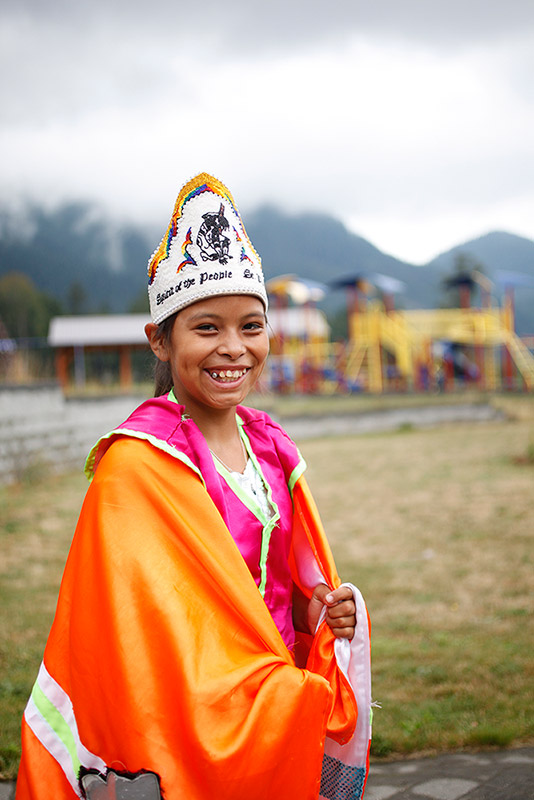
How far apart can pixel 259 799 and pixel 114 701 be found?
0.38 meters

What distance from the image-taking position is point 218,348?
205 centimetres

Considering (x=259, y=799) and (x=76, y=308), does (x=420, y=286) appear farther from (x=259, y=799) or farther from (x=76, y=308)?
(x=259, y=799)

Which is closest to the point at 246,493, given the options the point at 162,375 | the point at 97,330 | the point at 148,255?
the point at 162,375

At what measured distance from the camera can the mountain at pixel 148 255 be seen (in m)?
36.6

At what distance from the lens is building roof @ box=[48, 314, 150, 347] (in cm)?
3344

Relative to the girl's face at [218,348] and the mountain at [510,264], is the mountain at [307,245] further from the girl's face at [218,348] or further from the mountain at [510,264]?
the girl's face at [218,348]

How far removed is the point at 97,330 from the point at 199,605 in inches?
1344

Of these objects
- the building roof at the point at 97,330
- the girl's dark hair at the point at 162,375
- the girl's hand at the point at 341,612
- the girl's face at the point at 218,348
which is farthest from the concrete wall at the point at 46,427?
the building roof at the point at 97,330

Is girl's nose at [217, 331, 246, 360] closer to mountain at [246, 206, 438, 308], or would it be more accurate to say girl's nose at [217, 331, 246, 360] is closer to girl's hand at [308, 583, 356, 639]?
girl's hand at [308, 583, 356, 639]

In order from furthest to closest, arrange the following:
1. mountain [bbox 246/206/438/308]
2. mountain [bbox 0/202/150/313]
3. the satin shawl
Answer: mountain [bbox 246/206/438/308], mountain [bbox 0/202/150/313], the satin shawl

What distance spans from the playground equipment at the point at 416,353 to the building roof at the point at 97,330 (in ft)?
23.5

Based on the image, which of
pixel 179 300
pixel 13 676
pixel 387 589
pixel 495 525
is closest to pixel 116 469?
pixel 179 300

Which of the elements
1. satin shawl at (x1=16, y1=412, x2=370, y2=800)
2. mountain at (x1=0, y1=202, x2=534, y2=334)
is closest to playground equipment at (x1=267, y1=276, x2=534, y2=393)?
mountain at (x1=0, y1=202, x2=534, y2=334)

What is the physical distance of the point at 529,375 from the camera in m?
27.9
